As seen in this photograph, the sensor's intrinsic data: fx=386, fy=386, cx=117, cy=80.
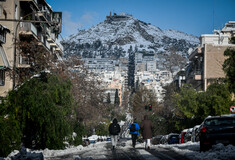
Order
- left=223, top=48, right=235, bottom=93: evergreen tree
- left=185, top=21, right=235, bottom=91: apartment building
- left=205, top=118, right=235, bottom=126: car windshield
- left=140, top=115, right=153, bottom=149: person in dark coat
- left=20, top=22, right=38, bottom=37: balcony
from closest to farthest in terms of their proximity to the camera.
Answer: left=205, top=118, right=235, bottom=126: car windshield
left=140, top=115, right=153, bottom=149: person in dark coat
left=223, top=48, right=235, bottom=93: evergreen tree
left=20, top=22, right=38, bottom=37: balcony
left=185, top=21, right=235, bottom=91: apartment building

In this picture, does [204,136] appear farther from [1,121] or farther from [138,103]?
[138,103]

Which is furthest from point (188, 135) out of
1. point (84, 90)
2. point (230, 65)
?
point (84, 90)

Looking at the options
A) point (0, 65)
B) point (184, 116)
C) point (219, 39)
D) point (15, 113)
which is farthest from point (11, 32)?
point (219, 39)

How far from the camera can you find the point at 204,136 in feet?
44.6

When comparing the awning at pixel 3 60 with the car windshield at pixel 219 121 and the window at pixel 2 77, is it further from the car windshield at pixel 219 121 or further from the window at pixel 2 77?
the car windshield at pixel 219 121

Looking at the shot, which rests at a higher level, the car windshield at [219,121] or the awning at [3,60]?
the awning at [3,60]

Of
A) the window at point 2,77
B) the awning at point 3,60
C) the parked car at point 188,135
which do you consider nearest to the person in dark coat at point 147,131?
the parked car at point 188,135

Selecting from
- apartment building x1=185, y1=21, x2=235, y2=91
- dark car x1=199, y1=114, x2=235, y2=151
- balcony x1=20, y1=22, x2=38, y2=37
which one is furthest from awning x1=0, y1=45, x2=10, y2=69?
apartment building x1=185, y1=21, x2=235, y2=91

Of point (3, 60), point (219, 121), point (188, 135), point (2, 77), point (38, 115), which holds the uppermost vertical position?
point (3, 60)

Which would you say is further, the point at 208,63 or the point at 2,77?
the point at 208,63

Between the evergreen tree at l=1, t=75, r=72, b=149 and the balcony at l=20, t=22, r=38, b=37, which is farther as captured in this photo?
the balcony at l=20, t=22, r=38, b=37

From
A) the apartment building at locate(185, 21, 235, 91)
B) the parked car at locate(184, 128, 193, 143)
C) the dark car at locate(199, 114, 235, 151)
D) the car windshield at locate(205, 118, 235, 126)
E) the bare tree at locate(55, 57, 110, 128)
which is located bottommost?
the parked car at locate(184, 128, 193, 143)

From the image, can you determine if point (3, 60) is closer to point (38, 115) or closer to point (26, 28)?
point (26, 28)

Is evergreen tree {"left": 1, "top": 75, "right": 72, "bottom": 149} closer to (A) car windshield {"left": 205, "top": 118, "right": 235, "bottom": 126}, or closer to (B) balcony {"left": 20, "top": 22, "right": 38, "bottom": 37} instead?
(A) car windshield {"left": 205, "top": 118, "right": 235, "bottom": 126}
